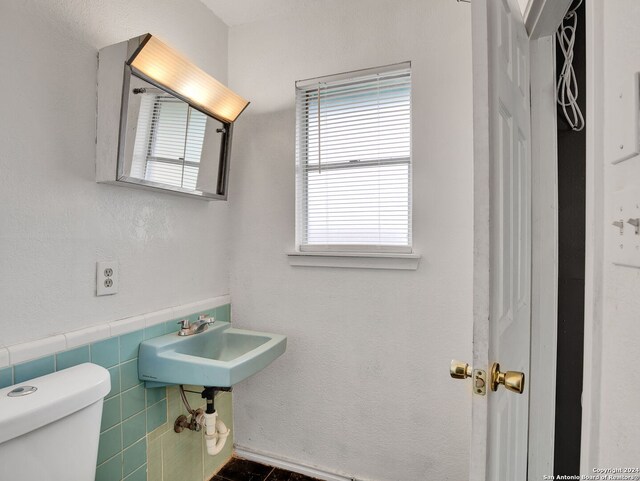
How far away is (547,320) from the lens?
122 centimetres

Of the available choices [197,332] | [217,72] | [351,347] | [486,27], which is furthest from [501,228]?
[217,72]

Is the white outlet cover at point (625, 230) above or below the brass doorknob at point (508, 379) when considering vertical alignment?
above

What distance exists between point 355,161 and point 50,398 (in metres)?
1.43

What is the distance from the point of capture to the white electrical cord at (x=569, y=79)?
1.24 m

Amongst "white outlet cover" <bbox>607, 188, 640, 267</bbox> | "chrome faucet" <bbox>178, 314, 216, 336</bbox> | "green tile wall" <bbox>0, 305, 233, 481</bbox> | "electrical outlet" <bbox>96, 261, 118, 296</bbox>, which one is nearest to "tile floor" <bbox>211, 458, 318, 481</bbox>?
"green tile wall" <bbox>0, 305, 233, 481</bbox>

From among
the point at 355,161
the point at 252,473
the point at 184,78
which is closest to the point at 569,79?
the point at 355,161

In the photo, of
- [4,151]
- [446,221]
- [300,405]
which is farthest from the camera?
[300,405]

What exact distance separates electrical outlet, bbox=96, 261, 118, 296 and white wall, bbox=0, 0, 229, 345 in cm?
2

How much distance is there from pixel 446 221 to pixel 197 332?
121cm

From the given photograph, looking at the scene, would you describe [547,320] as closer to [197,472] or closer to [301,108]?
[301,108]

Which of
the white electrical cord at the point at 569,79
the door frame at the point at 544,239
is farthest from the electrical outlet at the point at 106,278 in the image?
the white electrical cord at the point at 569,79

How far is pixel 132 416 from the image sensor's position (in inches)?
52.7

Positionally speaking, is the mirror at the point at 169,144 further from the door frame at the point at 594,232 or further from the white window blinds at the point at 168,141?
the door frame at the point at 594,232

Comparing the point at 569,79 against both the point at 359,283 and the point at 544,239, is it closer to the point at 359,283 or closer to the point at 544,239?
the point at 544,239
